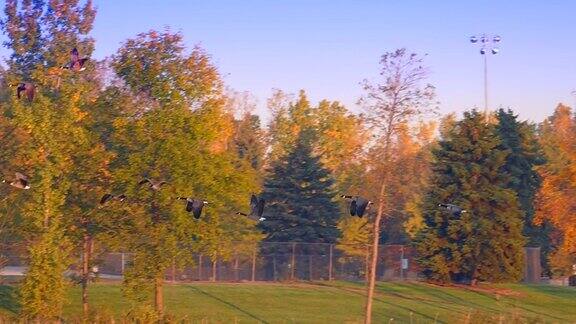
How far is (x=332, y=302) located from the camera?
43062mm

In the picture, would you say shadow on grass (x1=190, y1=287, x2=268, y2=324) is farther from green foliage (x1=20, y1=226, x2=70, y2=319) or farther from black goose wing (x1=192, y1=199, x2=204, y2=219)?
black goose wing (x1=192, y1=199, x2=204, y2=219)

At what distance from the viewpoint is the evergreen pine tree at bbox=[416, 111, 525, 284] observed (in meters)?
48.5

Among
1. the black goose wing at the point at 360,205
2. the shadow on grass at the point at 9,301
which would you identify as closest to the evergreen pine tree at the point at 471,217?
the shadow on grass at the point at 9,301

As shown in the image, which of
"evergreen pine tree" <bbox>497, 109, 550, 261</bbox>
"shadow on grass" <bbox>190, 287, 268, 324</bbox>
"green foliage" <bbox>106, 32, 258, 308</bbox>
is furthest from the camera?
"evergreen pine tree" <bbox>497, 109, 550, 261</bbox>

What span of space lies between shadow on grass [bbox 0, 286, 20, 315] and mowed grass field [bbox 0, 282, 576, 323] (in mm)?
39

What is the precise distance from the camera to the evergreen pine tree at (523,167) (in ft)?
197

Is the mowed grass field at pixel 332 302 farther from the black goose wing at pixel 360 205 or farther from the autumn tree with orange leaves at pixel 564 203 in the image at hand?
the black goose wing at pixel 360 205

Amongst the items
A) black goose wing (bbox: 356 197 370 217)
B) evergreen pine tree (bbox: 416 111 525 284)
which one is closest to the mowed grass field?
Result: evergreen pine tree (bbox: 416 111 525 284)

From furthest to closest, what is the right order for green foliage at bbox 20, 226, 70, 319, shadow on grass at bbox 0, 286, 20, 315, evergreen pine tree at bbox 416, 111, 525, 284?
1. evergreen pine tree at bbox 416, 111, 525, 284
2. shadow on grass at bbox 0, 286, 20, 315
3. green foliage at bbox 20, 226, 70, 319

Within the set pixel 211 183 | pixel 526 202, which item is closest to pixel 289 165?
pixel 526 202

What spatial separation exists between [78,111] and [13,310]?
8193 mm

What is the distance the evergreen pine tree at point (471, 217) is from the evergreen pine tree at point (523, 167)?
368 inches

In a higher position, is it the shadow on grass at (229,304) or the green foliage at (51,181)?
the green foliage at (51,181)

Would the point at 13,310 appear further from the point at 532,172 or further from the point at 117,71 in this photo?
the point at 532,172
